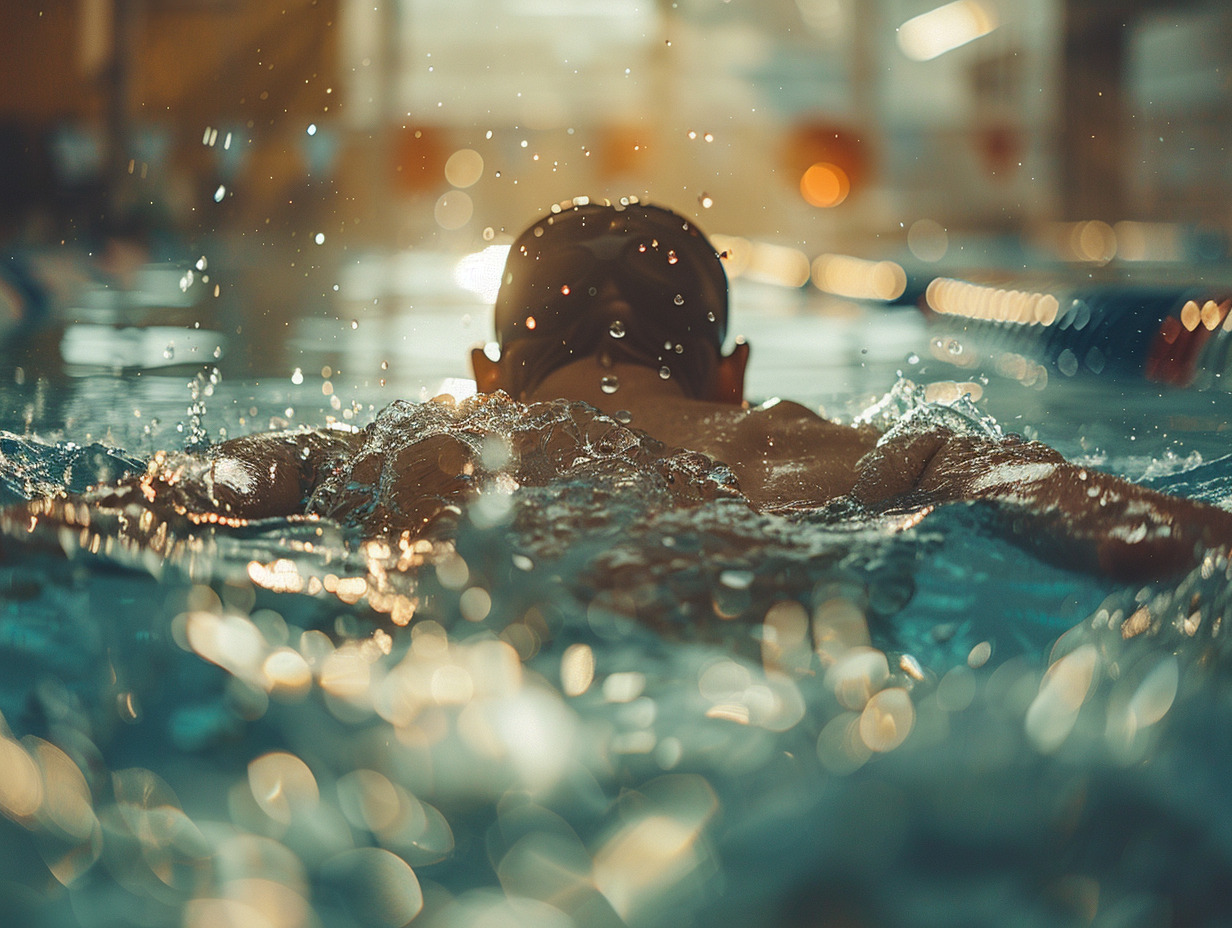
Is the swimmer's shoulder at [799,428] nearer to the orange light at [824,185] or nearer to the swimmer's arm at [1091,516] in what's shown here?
the swimmer's arm at [1091,516]

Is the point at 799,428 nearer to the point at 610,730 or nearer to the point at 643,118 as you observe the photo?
the point at 610,730

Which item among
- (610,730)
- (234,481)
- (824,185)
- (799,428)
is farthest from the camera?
(824,185)

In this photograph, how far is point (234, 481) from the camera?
1.10 meters

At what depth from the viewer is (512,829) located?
20.9 inches

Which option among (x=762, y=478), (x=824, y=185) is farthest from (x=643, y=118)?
(x=762, y=478)

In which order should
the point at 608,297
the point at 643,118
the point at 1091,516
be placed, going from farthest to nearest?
the point at 643,118, the point at 608,297, the point at 1091,516

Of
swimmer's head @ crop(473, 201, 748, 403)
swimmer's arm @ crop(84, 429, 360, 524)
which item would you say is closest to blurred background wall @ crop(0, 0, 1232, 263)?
swimmer's head @ crop(473, 201, 748, 403)

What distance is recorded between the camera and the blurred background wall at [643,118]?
10039mm

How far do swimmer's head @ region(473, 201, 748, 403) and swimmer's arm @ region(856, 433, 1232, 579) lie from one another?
0.52 meters

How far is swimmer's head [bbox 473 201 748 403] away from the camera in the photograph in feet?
4.83

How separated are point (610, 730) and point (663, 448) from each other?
0.56 meters

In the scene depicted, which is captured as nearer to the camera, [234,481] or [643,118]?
[234,481]

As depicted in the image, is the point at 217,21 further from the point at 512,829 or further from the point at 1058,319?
the point at 512,829

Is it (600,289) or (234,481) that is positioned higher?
(600,289)
